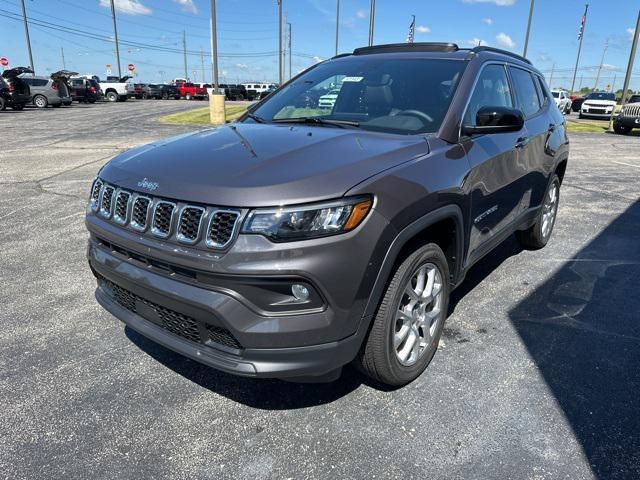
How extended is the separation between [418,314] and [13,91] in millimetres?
30076

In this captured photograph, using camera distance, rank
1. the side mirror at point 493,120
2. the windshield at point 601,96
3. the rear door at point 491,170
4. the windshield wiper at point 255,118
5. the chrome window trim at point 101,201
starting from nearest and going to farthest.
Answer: the chrome window trim at point 101,201, the side mirror at point 493,120, the rear door at point 491,170, the windshield wiper at point 255,118, the windshield at point 601,96

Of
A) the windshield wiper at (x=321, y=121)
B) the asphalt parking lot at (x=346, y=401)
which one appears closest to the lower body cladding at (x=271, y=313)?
the asphalt parking lot at (x=346, y=401)

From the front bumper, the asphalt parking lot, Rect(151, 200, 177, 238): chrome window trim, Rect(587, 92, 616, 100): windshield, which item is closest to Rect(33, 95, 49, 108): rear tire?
the asphalt parking lot

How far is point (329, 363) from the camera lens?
2223 mm

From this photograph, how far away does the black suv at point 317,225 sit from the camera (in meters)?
2.11

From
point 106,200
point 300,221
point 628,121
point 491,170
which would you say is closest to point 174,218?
point 300,221

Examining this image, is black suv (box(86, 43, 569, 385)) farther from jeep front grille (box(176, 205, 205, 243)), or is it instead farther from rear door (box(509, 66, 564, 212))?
rear door (box(509, 66, 564, 212))

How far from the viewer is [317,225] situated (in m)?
2.12

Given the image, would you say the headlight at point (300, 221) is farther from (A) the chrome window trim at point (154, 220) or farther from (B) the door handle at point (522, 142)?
(B) the door handle at point (522, 142)

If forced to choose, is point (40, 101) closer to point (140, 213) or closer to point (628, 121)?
point (628, 121)

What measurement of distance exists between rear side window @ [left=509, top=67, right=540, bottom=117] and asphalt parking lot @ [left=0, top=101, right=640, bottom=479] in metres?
1.55

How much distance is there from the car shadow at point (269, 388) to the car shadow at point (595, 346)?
1118mm

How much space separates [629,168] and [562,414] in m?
10.7

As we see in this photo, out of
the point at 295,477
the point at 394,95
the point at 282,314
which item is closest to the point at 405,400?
the point at 295,477
